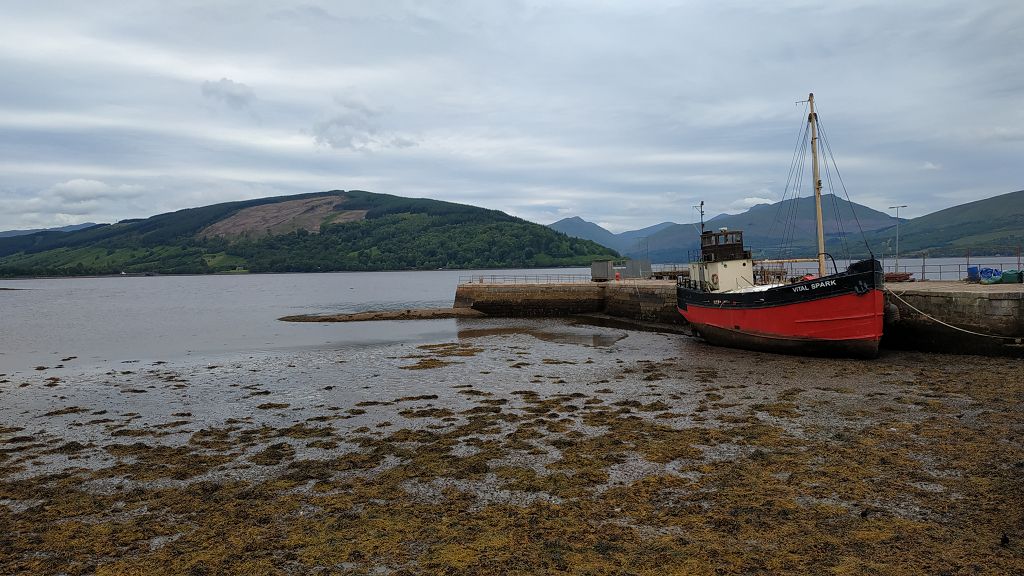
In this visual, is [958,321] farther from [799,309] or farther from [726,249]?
[726,249]

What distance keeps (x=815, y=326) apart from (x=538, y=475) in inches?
699

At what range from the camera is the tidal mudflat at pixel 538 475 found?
7.65 meters

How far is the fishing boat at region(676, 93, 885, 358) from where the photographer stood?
2250 cm

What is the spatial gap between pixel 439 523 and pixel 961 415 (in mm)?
13100

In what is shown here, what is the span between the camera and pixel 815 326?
23.7 m

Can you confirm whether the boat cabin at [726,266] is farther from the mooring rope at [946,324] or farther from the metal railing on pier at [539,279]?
the metal railing on pier at [539,279]

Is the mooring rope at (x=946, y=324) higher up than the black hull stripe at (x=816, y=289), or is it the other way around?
the black hull stripe at (x=816, y=289)

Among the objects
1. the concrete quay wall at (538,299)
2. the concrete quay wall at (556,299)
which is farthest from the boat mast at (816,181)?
the concrete quay wall at (538,299)

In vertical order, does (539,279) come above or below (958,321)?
above

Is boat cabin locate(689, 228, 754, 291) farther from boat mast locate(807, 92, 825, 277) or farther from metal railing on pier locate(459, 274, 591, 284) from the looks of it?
metal railing on pier locate(459, 274, 591, 284)

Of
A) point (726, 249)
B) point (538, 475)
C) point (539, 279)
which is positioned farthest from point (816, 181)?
point (539, 279)

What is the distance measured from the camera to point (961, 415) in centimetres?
1380

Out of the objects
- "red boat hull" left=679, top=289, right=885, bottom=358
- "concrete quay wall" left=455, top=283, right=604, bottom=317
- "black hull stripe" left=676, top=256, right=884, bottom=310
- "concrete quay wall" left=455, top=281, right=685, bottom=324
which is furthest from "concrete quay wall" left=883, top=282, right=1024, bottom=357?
"concrete quay wall" left=455, top=283, right=604, bottom=317

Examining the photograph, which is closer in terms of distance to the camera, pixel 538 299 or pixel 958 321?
pixel 958 321
